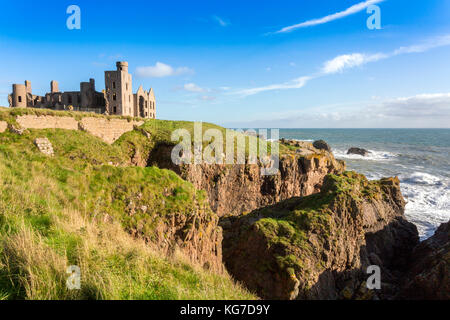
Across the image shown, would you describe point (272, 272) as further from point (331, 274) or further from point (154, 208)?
point (154, 208)

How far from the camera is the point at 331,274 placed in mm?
13047

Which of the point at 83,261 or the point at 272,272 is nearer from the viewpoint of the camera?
the point at 83,261

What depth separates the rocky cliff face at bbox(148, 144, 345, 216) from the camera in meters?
25.4

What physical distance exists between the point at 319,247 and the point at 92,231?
11.3 m

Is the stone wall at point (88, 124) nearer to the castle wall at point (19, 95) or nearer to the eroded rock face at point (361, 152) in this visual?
the castle wall at point (19, 95)

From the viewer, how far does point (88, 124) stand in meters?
25.5

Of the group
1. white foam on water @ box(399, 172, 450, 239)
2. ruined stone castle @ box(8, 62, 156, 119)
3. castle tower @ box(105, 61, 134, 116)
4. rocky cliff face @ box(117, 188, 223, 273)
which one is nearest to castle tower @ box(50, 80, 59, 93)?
ruined stone castle @ box(8, 62, 156, 119)

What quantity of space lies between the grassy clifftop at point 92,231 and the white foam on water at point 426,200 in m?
27.3

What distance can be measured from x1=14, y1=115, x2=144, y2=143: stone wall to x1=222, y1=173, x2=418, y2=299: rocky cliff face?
17.9 metres

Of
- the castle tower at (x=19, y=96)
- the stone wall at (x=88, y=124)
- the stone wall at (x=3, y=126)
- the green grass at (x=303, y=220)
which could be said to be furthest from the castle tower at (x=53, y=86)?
the green grass at (x=303, y=220)
